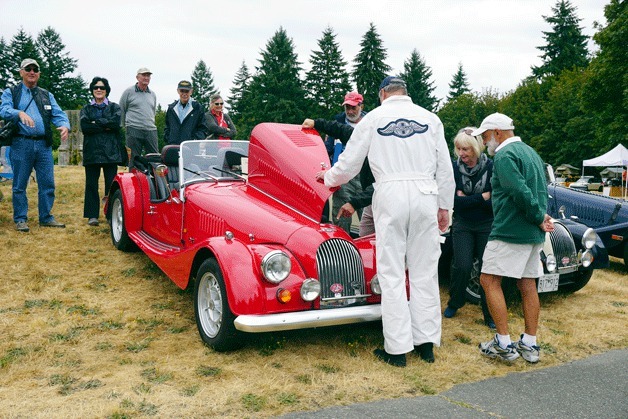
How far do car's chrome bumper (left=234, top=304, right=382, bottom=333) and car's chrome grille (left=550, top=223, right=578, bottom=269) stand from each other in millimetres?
2890

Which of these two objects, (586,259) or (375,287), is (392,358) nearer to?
(375,287)

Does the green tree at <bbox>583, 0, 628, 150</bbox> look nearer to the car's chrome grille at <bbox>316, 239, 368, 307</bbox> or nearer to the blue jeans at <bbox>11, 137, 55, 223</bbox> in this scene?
the blue jeans at <bbox>11, 137, 55, 223</bbox>

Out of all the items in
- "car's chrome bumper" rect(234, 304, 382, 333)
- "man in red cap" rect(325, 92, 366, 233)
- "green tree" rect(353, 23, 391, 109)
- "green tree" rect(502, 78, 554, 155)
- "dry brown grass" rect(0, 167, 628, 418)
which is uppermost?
"green tree" rect(353, 23, 391, 109)

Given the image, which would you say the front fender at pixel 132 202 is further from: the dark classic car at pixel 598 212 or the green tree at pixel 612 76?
the green tree at pixel 612 76

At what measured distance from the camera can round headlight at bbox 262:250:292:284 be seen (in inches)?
161

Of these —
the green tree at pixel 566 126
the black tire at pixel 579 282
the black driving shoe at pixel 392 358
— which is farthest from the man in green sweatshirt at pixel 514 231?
the green tree at pixel 566 126

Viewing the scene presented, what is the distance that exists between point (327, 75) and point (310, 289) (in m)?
55.3

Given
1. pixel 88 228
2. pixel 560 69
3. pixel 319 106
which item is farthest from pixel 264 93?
pixel 88 228

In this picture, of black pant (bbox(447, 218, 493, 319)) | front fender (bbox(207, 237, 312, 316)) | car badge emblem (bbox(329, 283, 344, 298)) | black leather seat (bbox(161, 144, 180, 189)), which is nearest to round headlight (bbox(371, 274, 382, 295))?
car badge emblem (bbox(329, 283, 344, 298))

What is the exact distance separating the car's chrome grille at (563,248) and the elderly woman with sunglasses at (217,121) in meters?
5.42

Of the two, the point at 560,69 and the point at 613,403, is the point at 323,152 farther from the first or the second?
the point at 560,69

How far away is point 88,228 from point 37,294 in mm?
2808

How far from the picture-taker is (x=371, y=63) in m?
56.3

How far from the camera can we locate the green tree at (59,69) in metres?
68.7
